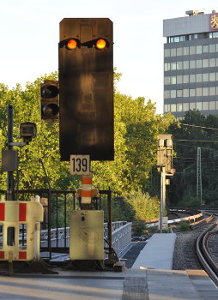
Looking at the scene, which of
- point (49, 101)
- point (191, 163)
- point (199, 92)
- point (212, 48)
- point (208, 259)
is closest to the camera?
point (49, 101)

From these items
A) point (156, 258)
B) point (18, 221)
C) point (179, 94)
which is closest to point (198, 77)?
point (179, 94)

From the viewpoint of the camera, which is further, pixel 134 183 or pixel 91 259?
pixel 134 183

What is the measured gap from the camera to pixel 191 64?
638ft

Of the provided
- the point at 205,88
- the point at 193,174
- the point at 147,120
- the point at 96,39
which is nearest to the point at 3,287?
the point at 96,39

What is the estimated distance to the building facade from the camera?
628 feet

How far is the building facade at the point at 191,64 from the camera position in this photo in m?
192

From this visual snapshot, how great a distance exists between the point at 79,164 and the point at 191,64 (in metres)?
185

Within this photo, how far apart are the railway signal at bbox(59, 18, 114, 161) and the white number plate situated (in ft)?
0.29

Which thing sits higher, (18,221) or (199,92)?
(199,92)

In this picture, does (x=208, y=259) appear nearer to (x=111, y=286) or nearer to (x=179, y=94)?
(x=111, y=286)

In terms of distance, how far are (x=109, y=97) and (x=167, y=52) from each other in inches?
7399

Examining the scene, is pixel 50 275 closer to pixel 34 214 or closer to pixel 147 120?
pixel 34 214

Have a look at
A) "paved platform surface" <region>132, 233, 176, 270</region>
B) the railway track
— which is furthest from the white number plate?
"paved platform surface" <region>132, 233, 176, 270</region>

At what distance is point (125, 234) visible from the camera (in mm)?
28844
